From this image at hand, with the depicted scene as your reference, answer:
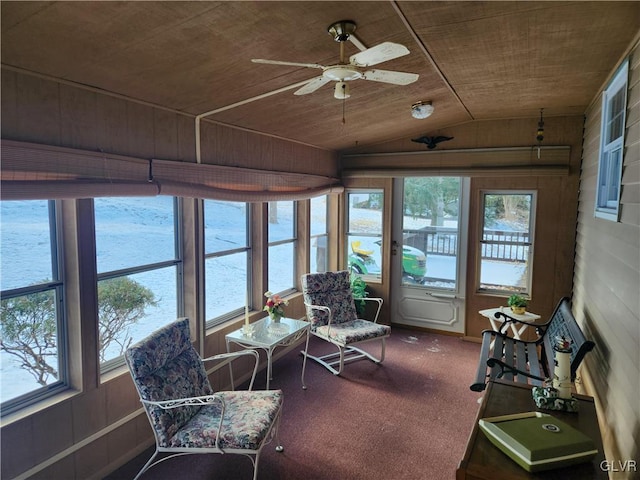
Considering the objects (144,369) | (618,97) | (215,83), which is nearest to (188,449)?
(144,369)

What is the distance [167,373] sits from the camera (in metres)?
2.54

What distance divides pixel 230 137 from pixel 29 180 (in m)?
1.68

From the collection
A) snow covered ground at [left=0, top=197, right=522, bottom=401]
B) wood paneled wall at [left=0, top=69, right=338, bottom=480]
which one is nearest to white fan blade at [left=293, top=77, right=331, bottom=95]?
wood paneled wall at [left=0, top=69, right=338, bottom=480]

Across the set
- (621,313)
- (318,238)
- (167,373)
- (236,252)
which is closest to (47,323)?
(167,373)

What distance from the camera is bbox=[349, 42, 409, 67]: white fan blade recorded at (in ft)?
5.41

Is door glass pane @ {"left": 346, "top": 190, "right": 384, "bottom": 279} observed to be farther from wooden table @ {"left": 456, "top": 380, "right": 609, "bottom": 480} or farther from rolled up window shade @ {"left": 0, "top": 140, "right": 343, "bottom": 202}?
wooden table @ {"left": 456, "top": 380, "right": 609, "bottom": 480}

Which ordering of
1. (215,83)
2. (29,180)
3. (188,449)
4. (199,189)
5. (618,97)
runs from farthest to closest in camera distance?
(199,189), (618,97), (215,83), (188,449), (29,180)

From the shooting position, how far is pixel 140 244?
2852mm

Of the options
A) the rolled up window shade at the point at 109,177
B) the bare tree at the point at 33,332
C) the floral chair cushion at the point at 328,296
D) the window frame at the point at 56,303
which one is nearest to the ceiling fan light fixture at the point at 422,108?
the rolled up window shade at the point at 109,177

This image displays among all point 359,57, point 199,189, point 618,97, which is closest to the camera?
point 359,57

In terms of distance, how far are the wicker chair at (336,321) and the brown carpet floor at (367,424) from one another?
0.19 meters

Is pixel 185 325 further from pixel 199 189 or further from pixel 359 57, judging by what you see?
pixel 359 57

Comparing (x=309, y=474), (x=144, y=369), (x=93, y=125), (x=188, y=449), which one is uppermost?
(x=93, y=125)

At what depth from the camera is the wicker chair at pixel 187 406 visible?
7.48 feet
